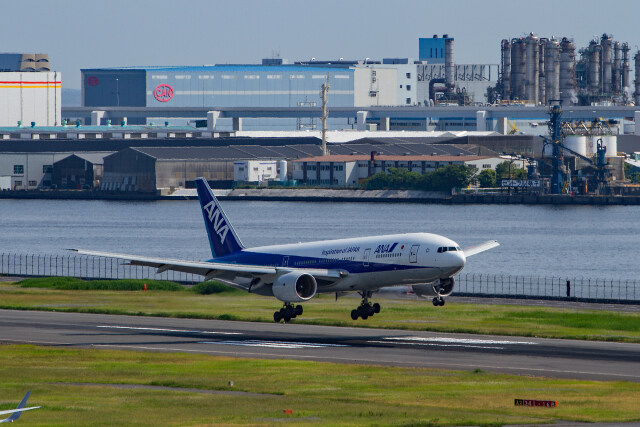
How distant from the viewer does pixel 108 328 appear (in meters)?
71.9

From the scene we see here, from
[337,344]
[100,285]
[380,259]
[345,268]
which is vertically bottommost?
[100,285]

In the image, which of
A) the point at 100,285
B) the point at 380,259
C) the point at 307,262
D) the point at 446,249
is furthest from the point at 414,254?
the point at 100,285

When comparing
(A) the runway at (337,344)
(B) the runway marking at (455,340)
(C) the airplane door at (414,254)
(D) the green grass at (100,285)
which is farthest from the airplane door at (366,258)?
(D) the green grass at (100,285)

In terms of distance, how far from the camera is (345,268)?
67938 mm

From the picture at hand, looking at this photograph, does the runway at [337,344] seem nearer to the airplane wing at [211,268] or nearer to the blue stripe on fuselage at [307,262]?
the airplane wing at [211,268]

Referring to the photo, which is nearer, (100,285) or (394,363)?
(394,363)

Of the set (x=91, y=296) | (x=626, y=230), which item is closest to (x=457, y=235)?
Answer: (x=626, y=230)

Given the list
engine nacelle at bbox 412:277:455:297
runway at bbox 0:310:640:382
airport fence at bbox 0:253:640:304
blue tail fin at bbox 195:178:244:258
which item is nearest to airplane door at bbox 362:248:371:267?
engine nacelle at bbox 412:277:455:297

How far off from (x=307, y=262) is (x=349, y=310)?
12.6 meters

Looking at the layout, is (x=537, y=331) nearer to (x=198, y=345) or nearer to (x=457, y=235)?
(x=198, y=345)

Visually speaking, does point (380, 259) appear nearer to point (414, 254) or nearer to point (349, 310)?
point (414, 254)

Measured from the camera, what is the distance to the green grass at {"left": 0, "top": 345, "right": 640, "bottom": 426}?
42.2 meters

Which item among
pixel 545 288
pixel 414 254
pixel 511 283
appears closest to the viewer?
pixel 414 254

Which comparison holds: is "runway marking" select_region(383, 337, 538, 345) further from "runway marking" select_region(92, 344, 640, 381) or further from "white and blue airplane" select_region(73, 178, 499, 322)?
"runway marking" select_region(92, 344, 640, 381)
